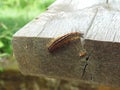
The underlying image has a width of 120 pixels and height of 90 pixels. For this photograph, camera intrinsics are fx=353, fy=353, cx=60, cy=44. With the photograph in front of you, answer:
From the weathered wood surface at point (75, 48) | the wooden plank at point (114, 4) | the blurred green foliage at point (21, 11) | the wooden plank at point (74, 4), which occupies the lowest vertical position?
the blurred green foliage at point (21, 11)

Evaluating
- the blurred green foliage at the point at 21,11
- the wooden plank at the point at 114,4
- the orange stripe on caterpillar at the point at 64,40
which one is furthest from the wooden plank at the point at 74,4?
the blurred green foliage at the point at 21,11

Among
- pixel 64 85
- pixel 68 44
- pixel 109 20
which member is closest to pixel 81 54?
pixel 68 44

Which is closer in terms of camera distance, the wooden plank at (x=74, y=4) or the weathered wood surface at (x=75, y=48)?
the weathered wood surface at (x=75, y=48)

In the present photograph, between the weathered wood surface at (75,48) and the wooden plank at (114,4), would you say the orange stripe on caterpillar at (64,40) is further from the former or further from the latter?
the wooden plank at (114,4)

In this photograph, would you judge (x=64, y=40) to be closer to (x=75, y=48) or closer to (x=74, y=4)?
(x=75, y=48)

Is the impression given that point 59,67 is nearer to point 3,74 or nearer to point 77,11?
point 77,11

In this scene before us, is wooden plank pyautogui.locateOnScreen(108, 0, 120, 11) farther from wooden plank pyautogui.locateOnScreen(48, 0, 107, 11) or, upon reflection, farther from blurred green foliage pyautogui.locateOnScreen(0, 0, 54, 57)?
blurred green foliage pyautogui.locateOnScreen(0, 0, 54, 57)
